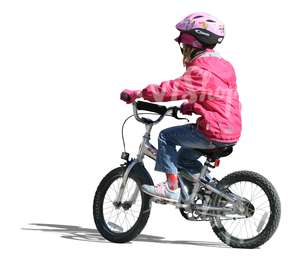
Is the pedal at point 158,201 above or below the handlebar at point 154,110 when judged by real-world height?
below

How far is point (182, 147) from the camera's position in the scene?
49.0 ft

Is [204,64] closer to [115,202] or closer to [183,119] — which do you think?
[183,119]

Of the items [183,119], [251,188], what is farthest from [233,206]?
[183,119]

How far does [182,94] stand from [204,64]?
449 mm

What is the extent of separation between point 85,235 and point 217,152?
2.06 metres

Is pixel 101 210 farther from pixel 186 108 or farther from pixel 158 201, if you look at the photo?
pixel 186 108

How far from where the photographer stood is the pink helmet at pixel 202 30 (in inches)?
573

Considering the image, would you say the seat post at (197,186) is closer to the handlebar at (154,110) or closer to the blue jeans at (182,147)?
the blue jeans at (182,147)

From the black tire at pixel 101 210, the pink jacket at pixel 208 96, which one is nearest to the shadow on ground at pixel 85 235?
the black tire at pixel 101 210

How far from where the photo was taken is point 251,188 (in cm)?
1449

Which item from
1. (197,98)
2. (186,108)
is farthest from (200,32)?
(186,108)

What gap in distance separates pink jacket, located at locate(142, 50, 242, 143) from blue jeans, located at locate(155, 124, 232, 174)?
0.47 feet

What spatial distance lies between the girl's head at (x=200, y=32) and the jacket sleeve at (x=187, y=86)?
1.24ft

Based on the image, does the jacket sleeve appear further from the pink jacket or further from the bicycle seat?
the bicycle seat
